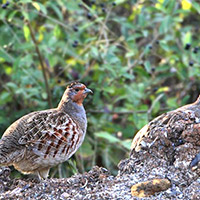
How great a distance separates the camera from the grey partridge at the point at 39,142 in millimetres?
5688

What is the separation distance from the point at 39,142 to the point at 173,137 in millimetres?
1775

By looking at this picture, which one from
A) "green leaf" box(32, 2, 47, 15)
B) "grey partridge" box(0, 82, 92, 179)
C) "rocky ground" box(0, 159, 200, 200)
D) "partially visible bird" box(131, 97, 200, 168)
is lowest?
"grey partridge" box(0, 82, 92, 179)

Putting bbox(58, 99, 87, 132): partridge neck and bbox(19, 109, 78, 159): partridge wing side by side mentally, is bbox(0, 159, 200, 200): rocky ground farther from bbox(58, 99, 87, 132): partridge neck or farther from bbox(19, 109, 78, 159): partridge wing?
bbox(58, 99, 87, 132): partridge neck

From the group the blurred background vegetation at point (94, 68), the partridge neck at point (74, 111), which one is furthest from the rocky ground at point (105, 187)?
the blurred background vegetation at point (94, 68)

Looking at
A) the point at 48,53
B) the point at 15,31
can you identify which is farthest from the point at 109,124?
the point at 15,31

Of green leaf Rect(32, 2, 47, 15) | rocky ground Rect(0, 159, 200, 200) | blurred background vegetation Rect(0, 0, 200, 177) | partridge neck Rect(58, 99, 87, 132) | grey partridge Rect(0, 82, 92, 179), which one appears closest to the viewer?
rocky ground Rect(0, 159, 200, 200)

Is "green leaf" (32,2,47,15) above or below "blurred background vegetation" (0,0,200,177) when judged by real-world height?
above

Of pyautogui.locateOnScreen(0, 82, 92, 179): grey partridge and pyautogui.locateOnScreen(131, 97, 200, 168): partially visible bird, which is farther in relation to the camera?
pyautogui.locateOnScreen(0, 82, 92, 179): grey partridge

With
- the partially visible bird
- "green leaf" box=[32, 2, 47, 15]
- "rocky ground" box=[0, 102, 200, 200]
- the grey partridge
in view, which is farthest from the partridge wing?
"green leaf" box=[32, 2, 47, 15]

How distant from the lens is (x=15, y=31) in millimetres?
8727

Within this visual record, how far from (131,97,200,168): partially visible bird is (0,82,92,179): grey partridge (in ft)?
4.55

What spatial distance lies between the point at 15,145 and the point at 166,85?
549cm

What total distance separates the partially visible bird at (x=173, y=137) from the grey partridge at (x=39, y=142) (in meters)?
1.39

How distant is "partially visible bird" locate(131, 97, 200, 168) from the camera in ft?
14.2
